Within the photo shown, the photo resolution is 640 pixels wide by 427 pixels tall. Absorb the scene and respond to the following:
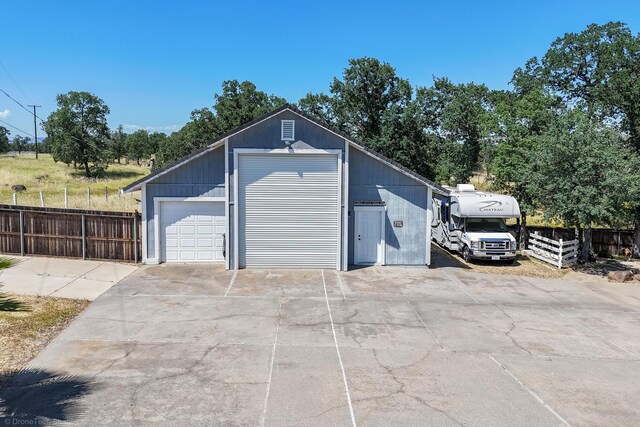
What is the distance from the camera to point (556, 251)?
20.1m

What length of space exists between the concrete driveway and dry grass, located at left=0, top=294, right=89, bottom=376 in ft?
1.08

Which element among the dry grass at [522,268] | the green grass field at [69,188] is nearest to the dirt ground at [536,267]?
the dry grass at [522,268]

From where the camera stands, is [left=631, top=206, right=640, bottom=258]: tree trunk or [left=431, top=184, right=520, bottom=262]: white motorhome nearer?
[left=431, top=184, right=520, bottom=262]: white motorhome

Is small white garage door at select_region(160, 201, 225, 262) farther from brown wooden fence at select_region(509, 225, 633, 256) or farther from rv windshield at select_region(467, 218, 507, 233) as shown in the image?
brown wooden fence at select_region(509, 225, 633, 256)

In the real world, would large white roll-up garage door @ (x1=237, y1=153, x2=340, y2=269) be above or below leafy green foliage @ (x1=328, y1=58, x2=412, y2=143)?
below

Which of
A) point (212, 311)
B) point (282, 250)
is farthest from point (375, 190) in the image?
point (212, 311)

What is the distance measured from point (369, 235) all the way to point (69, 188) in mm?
31283

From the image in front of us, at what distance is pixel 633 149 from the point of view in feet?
75.2

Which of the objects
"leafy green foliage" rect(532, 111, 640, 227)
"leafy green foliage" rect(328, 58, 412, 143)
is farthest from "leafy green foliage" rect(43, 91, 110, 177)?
"leafy green foliage" rect(532, 111, 640, 227)

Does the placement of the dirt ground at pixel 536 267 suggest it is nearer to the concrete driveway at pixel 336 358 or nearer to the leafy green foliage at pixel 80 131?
the concrete driveway at pixel 336 358

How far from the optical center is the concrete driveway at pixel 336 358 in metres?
7.14

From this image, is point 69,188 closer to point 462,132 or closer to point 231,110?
Result: point 231,110

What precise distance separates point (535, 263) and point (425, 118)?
16.1 m

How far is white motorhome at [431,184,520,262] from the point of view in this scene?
1950 cm
